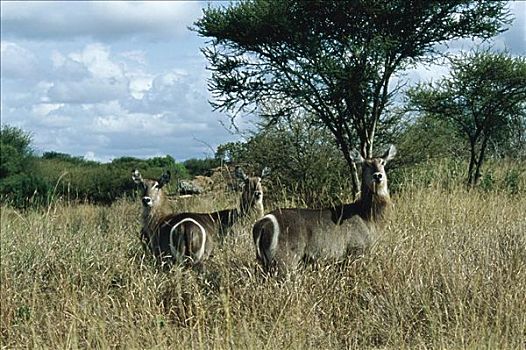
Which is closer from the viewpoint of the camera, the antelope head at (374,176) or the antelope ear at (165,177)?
the antelope head at (374,176)

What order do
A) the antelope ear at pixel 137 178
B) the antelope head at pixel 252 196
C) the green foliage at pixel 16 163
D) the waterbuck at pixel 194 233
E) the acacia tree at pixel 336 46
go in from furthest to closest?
the green foliage at pixel 16 163
the acacia tree at pixel 336 46
the antelope head at pixel 252 196
the antelope ear at pixel 137 178
the waterbuck at pixel 194 233

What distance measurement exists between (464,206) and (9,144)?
1102 inches

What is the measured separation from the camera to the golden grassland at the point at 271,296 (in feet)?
22.1

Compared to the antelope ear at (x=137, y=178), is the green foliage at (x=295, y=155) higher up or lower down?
higher up

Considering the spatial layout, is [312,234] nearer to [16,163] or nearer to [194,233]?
[194,233]

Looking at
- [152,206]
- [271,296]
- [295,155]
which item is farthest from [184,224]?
[295,155]

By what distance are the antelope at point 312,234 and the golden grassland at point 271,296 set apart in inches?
7.4

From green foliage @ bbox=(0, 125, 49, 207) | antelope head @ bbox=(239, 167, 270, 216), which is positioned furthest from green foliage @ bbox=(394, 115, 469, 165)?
green foliage @ bbox=(0, 125, 49, 207)

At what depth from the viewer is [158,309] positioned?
752 centimetres

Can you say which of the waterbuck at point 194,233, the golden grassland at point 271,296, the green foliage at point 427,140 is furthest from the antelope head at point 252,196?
the green foliage at point 427,140

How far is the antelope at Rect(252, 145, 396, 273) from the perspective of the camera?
821cm

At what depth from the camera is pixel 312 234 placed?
835cm

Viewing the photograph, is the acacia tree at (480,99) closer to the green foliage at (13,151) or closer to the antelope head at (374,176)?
the antelope head at (374,176)

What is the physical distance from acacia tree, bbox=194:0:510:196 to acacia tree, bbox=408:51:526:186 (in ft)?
5.83
